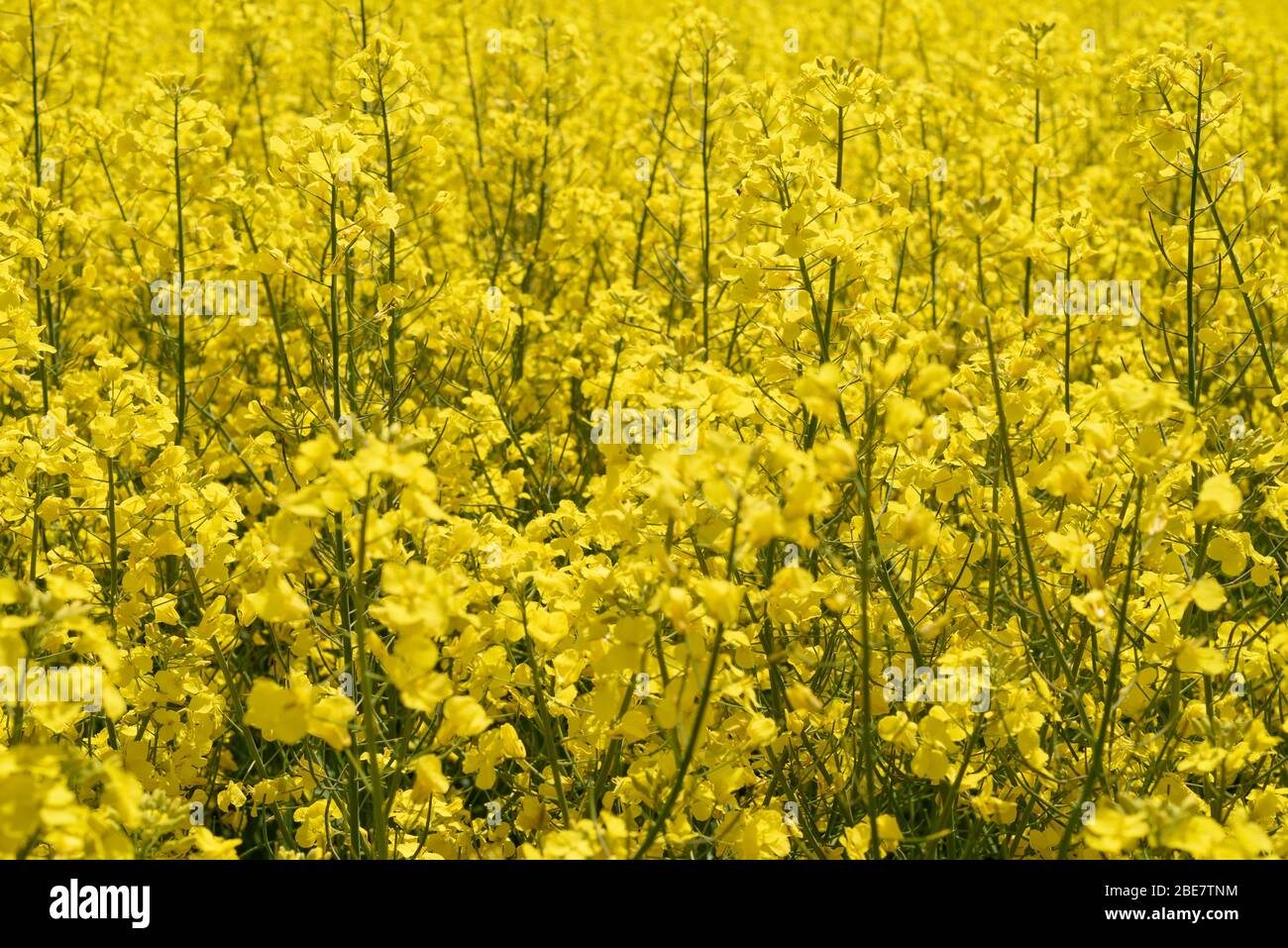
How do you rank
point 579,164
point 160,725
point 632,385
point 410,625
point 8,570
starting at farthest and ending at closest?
1. point 579,164
2. point 8,570
3. point 160,725
4. point 632,385
5. point 410,625

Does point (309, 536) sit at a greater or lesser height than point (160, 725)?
greater

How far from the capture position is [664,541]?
2.31 meters

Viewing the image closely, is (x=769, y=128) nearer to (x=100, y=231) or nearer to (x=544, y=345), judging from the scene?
(x=544, y=345)

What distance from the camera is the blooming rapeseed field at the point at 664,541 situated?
6.36 feet

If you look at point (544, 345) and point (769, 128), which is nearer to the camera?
point (769, 128)

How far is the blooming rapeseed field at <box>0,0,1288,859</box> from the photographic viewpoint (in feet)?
6.36

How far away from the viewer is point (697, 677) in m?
1.98

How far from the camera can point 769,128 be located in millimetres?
3477
